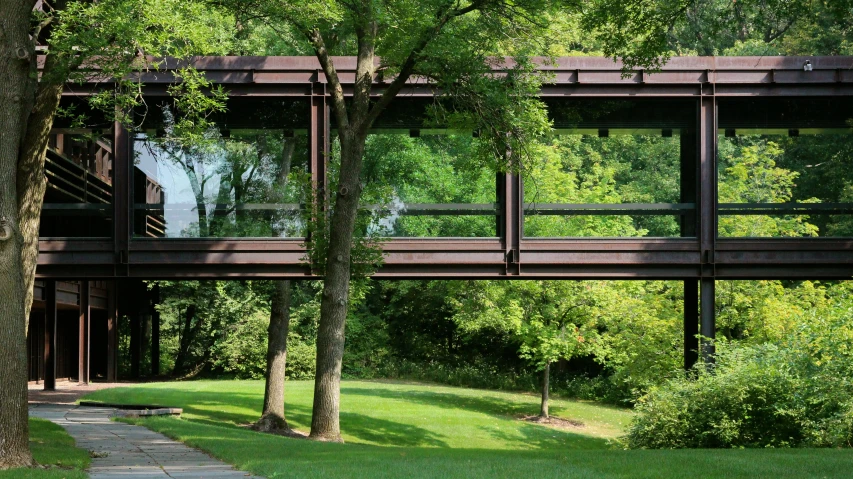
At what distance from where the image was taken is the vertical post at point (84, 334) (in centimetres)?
3341

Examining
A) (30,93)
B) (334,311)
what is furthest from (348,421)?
(30,93)

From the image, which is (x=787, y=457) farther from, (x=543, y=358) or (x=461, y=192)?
(x=543, y=358)

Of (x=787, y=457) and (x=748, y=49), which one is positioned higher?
(x=748, y=49)

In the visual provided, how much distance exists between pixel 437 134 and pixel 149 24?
736cm

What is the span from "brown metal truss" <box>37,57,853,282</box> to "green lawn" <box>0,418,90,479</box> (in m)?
4.18

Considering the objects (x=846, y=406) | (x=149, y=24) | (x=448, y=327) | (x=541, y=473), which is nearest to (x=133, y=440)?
(x=149, y=24)

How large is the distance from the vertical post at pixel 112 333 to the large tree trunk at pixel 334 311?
25.0 m

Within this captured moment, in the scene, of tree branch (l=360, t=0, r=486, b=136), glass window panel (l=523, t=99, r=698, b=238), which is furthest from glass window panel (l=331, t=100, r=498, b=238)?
tree branch (l=360, t=0, r=486, b=136)

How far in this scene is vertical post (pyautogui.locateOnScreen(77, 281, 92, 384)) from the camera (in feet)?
110

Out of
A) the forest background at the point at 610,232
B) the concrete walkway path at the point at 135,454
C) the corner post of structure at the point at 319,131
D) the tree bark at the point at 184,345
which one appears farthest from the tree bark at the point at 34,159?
the tree bark at the point at 184,345

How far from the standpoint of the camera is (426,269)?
19172 millimetres

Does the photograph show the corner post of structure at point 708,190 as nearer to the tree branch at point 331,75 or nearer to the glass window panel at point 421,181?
the glass window panel at point 421,181

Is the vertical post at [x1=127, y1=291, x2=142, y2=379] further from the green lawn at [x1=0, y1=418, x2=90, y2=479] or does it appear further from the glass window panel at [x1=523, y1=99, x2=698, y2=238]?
the glass window panel at [x1=523, y1=99, x2=698, y2=238]

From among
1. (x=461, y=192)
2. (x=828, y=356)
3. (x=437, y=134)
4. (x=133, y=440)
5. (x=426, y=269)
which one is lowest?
(x=133, y=440)
